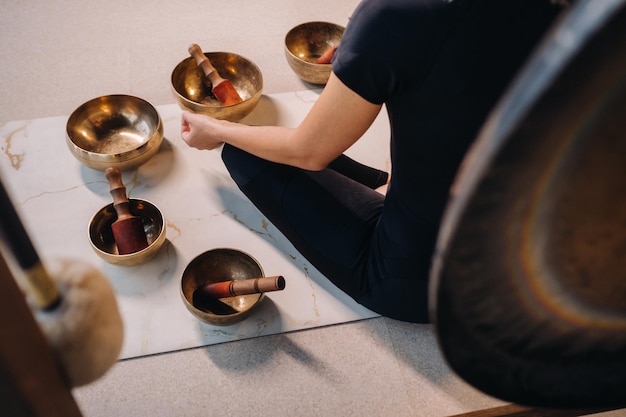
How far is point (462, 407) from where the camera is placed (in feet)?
Result: 4.49

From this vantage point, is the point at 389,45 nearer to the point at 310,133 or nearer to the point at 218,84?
the point at 310,133

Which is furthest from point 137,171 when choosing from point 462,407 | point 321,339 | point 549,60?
point 549,60

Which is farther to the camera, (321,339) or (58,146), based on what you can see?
(58,146)

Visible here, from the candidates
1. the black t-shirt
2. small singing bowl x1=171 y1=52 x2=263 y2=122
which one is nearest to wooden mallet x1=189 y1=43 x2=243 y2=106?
small singing bowl x1=171 y1=52 x2=263 y2=122

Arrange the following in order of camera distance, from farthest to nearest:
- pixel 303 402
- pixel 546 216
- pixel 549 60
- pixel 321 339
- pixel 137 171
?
1. pixel 137 171
2. pixel 321 339
3. pixel 303 402
4. pixel 546 216
5. pixel 549 60

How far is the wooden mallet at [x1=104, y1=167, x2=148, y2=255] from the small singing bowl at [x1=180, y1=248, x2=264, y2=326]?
0.16 metres

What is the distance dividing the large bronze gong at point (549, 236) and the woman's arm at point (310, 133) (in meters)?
0.66

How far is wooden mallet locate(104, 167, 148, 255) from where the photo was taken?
1.51 metres

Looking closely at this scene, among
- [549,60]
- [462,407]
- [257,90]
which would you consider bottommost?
[462,407]

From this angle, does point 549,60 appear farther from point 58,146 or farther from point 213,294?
point 58,146

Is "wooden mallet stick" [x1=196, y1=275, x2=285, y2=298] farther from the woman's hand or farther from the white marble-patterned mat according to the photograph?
the woman's hand

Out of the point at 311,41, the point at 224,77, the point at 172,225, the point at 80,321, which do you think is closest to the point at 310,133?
the point at 172,225

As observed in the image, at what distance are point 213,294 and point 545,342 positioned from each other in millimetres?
1066

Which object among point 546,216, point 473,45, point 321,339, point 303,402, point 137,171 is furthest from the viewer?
point 137,171
